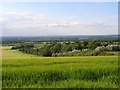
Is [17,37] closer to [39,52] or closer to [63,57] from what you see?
[39,52]

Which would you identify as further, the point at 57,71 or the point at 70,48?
the point at 70,48

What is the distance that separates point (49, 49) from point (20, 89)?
181cm

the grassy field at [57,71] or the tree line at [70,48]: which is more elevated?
the tree line at [70,48]

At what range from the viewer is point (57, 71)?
7281 millimetres

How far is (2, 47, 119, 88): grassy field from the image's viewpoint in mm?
6772

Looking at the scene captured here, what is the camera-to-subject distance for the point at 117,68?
756 centimetres

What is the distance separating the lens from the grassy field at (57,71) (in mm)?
6772

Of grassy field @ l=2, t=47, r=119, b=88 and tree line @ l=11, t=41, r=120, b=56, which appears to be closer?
grassy field @ l=2, t=47, r=119, b=88

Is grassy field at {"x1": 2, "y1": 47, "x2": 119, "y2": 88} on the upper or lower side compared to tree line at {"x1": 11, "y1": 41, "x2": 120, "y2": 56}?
lower

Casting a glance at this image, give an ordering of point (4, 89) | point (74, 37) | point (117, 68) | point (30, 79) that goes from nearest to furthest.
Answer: point (4, 89) → point (30, 79) → point (117, 68) → point (74, 37)

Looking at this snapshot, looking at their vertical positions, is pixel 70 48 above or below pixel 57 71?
above

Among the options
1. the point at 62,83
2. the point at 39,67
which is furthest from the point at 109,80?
the point at 39,67

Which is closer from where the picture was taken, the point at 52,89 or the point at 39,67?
the point at 52,89

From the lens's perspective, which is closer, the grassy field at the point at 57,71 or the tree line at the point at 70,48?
the grassy field at the point at 57,71
